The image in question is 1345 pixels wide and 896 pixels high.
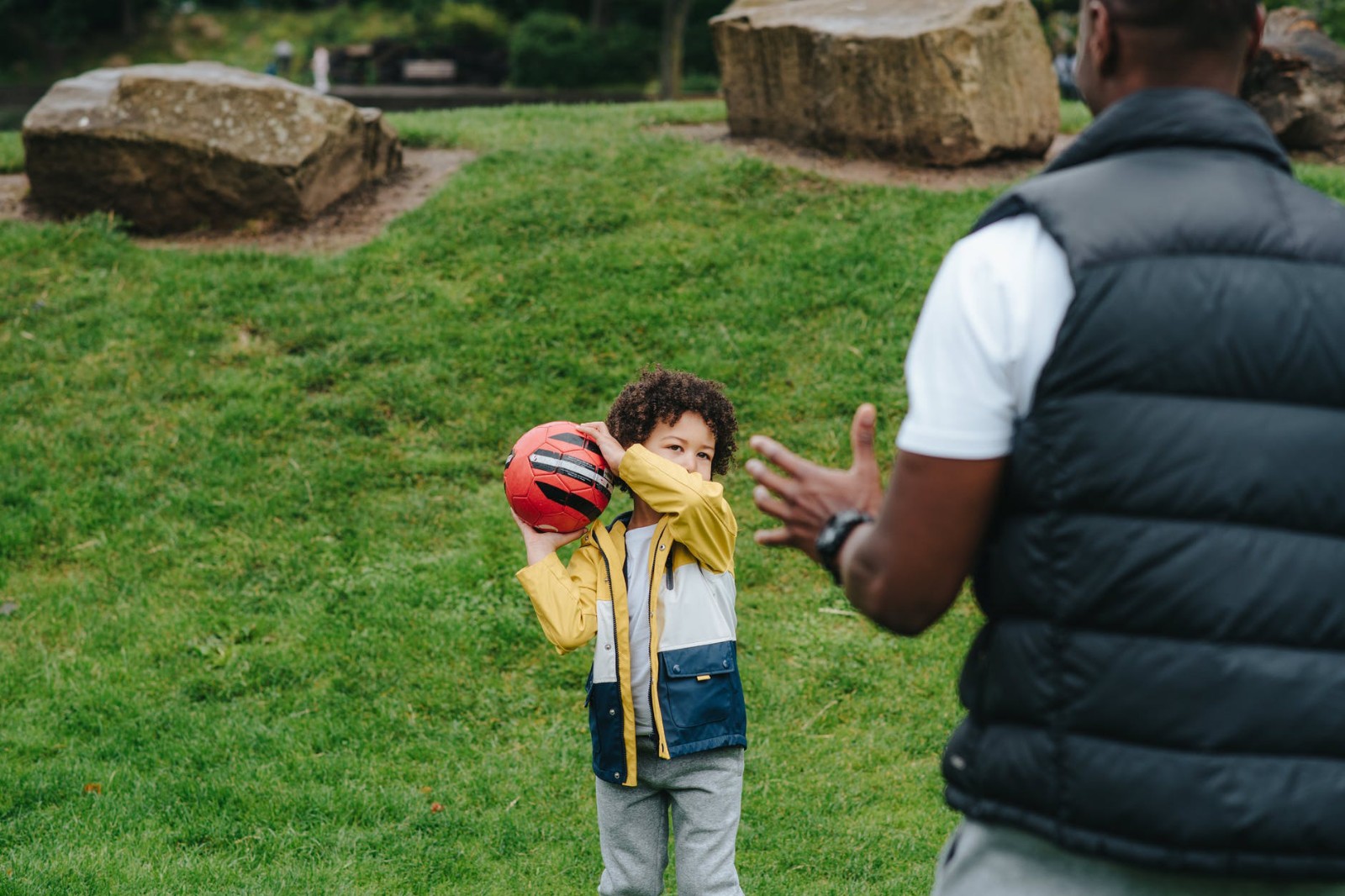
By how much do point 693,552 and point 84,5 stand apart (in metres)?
38.0

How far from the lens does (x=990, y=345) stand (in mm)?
1648

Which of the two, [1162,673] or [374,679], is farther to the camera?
[374,679]

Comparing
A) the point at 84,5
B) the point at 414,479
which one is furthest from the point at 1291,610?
the point at 84,5

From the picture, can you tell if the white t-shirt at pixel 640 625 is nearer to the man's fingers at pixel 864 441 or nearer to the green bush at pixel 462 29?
the man's fingers at pixel 864 441

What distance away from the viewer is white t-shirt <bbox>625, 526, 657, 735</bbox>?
133 inches

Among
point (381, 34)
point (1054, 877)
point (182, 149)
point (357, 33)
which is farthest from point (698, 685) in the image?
point (357, 33)

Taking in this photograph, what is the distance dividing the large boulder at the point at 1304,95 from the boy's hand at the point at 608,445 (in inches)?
327

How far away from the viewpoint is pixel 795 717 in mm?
5293

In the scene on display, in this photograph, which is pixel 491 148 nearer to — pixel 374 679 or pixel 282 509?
pixel 282 509

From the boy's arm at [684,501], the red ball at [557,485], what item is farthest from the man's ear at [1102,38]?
the red ball at [557,485]

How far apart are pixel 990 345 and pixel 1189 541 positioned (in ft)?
1.14

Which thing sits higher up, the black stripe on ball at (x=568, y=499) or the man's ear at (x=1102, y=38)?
the man's ear at (x=1102, y=38)

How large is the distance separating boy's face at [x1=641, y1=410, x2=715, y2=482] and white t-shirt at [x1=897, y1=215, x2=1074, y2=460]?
73.1 inches

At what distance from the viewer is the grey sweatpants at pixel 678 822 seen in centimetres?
339
